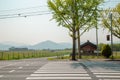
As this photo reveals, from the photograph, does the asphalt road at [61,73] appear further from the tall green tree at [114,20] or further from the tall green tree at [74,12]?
the tall green tree at [114,20]

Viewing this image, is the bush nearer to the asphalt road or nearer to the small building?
the small building

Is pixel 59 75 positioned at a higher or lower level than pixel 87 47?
lower

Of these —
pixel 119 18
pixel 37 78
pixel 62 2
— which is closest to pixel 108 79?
pixel 37 78

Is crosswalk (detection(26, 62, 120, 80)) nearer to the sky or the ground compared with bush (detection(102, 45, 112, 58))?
nearer to the ground

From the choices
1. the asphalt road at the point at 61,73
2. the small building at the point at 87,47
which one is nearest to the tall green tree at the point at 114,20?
the small building at the point at 87,47

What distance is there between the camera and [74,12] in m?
42.9

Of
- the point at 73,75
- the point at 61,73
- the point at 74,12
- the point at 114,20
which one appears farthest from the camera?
the point at 114,20

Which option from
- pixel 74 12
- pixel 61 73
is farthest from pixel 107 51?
pixel 61 73

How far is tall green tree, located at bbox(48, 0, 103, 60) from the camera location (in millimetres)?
42844

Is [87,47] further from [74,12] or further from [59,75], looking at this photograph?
[59,75]

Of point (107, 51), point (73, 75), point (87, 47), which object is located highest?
point (87, 47)

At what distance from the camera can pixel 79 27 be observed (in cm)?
4403

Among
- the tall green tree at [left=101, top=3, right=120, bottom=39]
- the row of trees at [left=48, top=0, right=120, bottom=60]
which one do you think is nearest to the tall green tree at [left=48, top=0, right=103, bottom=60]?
the row of trees at [left=48, top=0, right=120, bottom=60]

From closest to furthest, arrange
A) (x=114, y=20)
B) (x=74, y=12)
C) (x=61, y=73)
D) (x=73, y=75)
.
Result: (x=73, y=75)
(x=61, y=73)
(x=74, y=12)
(x=114, y=20)
